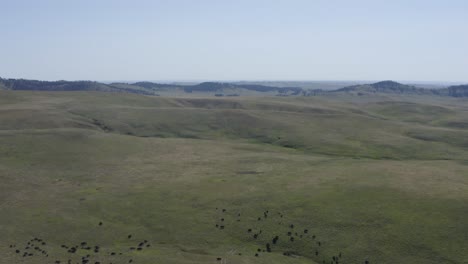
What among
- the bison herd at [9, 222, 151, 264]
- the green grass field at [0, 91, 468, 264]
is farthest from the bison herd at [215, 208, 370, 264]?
the bison herd at [9, 222, 151, 264]

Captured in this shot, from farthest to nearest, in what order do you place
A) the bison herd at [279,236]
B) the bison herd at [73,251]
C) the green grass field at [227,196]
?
the green grass field at [227,196] → the bison herd at [279,236] → the bison herd at [73,251]

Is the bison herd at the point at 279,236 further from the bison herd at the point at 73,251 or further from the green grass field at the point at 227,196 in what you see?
the bison herd at the point at 73,251

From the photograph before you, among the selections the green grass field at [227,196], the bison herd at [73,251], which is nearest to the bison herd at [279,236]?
the green grass field at [227,196]

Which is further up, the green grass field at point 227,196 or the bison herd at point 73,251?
the green grass field at point 227,196

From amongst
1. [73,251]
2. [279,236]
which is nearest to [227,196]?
[279,236]

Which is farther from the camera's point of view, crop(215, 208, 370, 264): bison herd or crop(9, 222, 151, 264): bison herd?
crop(215, 208, 370, 264): bison herd

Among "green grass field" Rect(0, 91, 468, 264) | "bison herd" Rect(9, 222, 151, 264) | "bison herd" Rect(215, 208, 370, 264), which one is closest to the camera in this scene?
"bison herd" Rect(9, 222, 151, 264)

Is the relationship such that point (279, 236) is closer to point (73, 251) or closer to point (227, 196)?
point (227, 196)

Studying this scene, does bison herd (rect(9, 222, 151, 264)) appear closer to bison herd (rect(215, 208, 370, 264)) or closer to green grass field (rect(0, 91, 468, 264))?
green grass field (rect(0, 91, 468, 264))
